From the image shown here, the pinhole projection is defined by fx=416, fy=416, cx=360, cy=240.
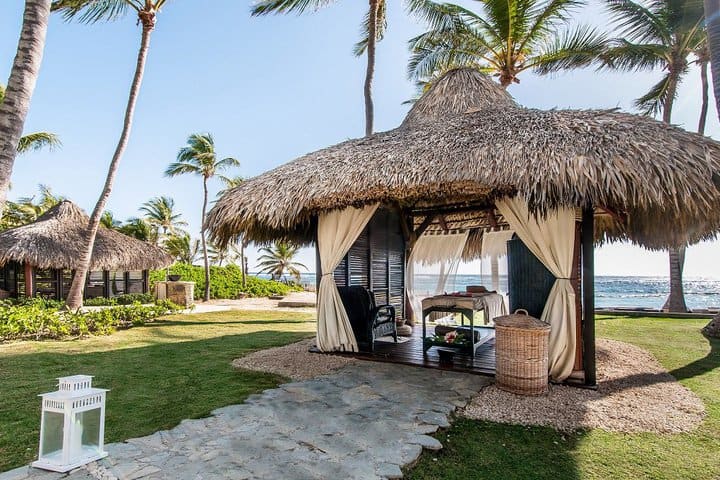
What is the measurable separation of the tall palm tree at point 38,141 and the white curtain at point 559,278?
15.7 metres

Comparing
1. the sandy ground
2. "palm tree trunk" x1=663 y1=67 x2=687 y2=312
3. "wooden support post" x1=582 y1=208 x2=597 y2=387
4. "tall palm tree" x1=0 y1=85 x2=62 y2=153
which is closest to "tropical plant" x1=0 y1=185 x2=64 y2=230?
"tall palm tree" x1=0 y1=85 x2=62 y2=153

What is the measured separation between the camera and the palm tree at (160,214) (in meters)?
25.2

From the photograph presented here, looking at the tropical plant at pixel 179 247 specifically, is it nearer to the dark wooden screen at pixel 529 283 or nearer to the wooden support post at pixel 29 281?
the wooden support post at pixel 29 281

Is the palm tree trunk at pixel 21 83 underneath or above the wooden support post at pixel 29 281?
above

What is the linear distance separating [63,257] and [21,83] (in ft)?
37.5

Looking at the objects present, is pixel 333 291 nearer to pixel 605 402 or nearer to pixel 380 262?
pixel 380 262

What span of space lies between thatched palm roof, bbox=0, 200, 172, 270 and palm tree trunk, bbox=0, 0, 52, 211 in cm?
976

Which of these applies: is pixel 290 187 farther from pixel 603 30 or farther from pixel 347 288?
pixel 603 30

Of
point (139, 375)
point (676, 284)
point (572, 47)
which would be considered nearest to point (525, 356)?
point (139, 375)

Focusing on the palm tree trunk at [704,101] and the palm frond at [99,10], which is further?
the palm tree trunk at [704,101]

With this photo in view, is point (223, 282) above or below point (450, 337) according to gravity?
above

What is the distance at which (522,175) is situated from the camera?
410 cm

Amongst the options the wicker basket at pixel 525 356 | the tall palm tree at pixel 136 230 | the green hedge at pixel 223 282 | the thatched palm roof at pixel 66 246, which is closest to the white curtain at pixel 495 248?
the wicker basket at pixel 525 356

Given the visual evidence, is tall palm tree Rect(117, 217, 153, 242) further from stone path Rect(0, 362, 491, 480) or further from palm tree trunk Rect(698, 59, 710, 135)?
palm tree trunk Rect(698, 59, 710, 135)
